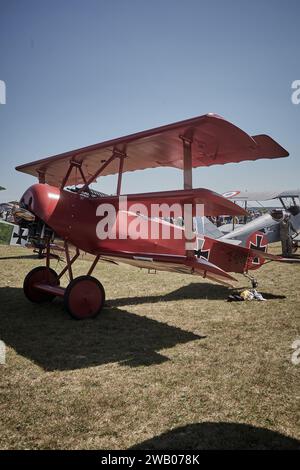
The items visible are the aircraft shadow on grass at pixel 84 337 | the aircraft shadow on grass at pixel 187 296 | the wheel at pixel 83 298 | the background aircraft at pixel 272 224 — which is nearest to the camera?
the aircraft shadow on grass at pixel 84 337

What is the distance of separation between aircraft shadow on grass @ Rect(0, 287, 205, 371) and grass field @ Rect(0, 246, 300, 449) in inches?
0.6

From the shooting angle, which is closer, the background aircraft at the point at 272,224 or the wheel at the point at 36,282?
the wheel at the point at 36,282

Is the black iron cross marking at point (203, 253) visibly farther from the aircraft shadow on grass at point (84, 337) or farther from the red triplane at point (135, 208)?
the aircraft shadow on grass at point (84, 337)

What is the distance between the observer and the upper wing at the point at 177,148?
4.79m

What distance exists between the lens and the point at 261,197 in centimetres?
2217

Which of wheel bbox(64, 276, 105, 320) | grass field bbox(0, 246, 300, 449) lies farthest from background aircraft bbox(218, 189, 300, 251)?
wheel bbox(64, 276, 105, 320)

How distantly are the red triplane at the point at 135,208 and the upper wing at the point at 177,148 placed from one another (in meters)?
0.01

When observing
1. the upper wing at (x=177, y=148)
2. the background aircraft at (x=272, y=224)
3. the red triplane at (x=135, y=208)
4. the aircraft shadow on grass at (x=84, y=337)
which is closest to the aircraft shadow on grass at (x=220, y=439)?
the aircraft shadow on grass at (x=84, y=337)

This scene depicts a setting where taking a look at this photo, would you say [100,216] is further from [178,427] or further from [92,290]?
[178,427]

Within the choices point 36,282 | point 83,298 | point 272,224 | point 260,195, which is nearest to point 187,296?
point 83,298

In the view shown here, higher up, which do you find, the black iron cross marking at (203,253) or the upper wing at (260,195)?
the upper wing at (260,195)

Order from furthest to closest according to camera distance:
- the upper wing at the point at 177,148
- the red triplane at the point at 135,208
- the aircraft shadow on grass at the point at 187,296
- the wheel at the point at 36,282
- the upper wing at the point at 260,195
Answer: the upper wing at the point at 260,195 < the aircraft shadow on grass at the point at 187,296 < the wheel at the point at 36,282 < the red triplane at the point at 135,208 < the upper wing at the point at 177,148

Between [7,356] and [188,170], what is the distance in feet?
11.7

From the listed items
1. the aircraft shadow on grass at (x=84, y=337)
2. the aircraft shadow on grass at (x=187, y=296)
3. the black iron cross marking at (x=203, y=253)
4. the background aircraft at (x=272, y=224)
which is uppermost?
the background aircraft at (x=272, y=224)
